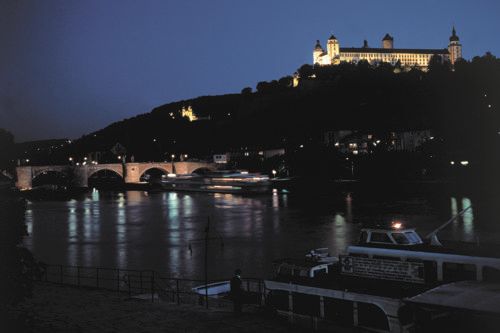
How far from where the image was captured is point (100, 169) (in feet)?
333

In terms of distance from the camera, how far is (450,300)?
966 centimetres

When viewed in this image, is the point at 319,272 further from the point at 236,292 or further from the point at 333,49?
the point at 333,49

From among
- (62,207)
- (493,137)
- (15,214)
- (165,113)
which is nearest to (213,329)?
(15,214)

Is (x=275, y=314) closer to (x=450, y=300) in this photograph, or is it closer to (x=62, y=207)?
(x=450, y=300)

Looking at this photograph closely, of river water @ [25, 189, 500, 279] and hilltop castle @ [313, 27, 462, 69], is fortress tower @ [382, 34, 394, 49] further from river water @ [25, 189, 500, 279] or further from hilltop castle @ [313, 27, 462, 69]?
river water @ [25, 189, 500, 279]

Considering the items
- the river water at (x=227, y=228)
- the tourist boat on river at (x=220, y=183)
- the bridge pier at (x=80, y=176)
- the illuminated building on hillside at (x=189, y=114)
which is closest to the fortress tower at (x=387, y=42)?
the illuminated building on hillside at (x=189, y=114)

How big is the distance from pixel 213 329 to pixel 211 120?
457 ft

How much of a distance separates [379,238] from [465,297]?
10.8 feet

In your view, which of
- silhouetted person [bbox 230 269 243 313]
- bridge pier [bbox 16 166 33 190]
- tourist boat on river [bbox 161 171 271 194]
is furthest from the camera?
bridge pier [bbox 16 166 33 190]

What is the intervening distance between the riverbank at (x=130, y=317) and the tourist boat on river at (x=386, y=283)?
2.37ft

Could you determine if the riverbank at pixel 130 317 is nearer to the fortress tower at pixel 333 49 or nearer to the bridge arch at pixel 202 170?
the bridge arch at pixel 202 170

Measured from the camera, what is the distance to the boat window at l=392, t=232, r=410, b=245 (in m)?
12.6

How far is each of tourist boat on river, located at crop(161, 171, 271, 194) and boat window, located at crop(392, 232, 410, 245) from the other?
64.5 meters

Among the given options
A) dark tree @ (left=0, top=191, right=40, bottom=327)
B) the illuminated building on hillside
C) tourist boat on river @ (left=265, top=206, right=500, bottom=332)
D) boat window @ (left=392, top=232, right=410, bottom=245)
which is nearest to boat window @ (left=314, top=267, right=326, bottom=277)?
tourist boat on river @ (left=265, top=206, right=500, bottom=332)
